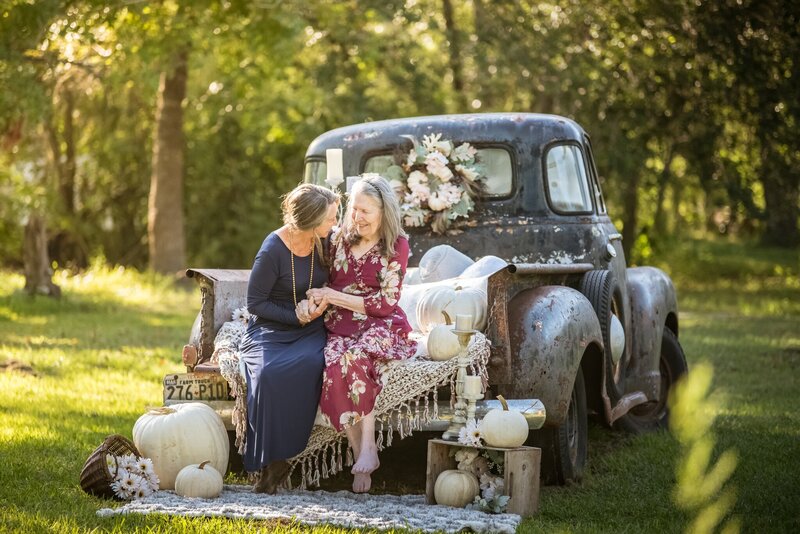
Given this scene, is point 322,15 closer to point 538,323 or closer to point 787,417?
point 787,417

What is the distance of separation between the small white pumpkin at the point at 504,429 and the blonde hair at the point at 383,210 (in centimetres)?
107

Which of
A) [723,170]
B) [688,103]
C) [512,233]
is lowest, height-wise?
[512,233]

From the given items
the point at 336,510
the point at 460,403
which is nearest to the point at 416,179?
the point at 460,403

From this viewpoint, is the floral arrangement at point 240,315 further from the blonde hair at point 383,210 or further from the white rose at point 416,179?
the white rose at point 416,179

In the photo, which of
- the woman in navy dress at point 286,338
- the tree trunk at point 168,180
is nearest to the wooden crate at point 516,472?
the woman in navy dress at point 286,338

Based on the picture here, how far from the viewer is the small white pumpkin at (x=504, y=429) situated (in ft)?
17.1

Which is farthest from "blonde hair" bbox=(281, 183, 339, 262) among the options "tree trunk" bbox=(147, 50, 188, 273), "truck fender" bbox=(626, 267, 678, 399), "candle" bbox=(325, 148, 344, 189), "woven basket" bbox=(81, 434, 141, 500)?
"tree trunk" bbox=(147, 50, 188, 273)

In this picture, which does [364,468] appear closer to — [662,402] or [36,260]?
[662,402]

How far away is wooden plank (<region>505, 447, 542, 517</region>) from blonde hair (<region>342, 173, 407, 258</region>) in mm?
1266

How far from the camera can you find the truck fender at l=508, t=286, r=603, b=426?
18.4 feet

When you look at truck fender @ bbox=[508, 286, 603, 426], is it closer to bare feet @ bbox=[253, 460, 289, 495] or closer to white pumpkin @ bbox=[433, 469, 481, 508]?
white pumpkin @ bbox=[433, 469, 481, 508]

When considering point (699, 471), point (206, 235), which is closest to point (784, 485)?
point (699, 471)

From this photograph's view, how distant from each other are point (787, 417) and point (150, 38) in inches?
445

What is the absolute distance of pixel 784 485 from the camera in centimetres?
599
